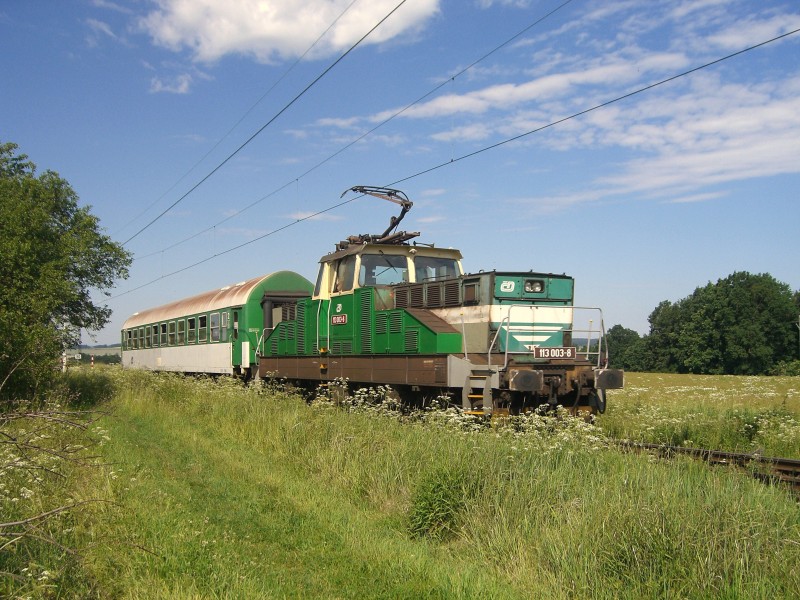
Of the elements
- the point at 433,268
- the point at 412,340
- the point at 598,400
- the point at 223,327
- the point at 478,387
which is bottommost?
the point at 598,400

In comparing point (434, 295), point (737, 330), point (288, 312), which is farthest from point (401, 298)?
point (737, 330)

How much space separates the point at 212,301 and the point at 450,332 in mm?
14986

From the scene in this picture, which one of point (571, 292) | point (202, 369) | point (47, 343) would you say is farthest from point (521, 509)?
point (202, 369)

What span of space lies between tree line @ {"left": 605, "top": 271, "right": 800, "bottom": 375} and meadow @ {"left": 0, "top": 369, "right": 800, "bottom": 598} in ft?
236

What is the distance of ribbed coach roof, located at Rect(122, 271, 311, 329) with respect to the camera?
22.2m

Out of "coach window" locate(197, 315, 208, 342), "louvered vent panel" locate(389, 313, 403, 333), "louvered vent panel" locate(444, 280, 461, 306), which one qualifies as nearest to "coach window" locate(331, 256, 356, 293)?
"louvered vent panel" locate(389, 313, 403, 333)

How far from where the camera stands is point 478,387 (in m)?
11.4

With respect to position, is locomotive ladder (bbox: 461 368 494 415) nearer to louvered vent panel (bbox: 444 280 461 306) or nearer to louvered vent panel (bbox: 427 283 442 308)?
louvered vent panel (bbox: 444 280 461 306)

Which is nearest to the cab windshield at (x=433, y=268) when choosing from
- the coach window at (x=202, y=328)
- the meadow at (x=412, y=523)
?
the meadow at (x=412, y=523)

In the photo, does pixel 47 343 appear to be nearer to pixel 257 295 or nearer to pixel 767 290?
pixel 257 295

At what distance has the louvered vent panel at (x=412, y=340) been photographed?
40.9 ft

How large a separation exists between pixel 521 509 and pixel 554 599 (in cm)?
144

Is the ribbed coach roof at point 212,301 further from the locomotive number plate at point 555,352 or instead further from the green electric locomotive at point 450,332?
the locomotive number plate at point 555,352

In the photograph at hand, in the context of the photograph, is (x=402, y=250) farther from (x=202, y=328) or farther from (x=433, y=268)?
(x=202, y=328)
